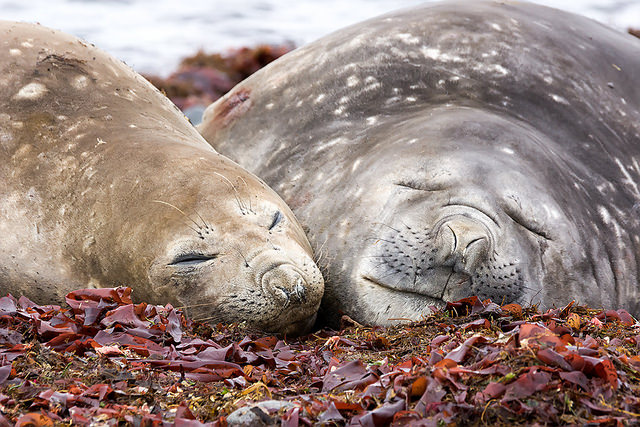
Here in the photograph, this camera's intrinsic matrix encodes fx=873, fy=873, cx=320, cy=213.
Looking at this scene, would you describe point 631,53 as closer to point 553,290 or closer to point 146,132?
point 553,290

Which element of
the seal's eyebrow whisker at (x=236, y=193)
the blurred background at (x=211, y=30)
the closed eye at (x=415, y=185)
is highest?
the closed eye at (x=415, y=185)

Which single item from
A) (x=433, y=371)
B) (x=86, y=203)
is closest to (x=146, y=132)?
(x=86, y=203)

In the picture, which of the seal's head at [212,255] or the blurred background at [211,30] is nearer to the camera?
the seal's head at [212,255]

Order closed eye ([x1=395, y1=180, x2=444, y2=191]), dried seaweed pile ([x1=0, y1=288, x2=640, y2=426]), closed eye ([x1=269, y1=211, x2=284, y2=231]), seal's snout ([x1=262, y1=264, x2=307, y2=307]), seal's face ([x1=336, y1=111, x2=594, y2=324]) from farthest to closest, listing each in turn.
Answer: closed eye ([x1=395, y1=180, x2=444, y2=191]), closed eye ([x1=269, y1=211, x2=284, y2=231]), seal's face ([x1=336, y1=111, x2=594, y2=324]), seal's snout ([x1=262, y1=264, x2=307, y2=307]), dried seaweed pile ([x1=0, y1=288, x2=640, y2=426])

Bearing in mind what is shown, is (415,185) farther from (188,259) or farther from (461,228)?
(188,259)

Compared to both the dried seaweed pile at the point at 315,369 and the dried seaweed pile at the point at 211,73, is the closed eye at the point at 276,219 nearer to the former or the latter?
the dried seaweed pile at the point at 315,369

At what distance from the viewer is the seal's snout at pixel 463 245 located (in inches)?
141

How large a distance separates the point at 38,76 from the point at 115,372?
208 centimetres

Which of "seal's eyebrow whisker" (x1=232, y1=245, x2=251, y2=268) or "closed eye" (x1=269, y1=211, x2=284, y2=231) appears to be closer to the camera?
"seal's eyebrow whisker" (x1=232, y1=245, x2=251, y2=268)

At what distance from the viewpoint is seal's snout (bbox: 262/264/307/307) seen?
3496 millimetres

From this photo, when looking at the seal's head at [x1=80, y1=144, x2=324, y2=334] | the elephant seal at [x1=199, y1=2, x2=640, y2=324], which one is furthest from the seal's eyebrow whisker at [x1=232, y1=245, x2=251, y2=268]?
the elephant seal at [x1=199, y1=2, x2=640, y2=324]

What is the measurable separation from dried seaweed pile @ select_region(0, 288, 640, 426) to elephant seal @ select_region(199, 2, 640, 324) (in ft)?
1.09

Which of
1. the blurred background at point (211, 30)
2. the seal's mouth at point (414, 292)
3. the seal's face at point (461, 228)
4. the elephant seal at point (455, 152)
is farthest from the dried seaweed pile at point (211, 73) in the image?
the seal's mouth at point (414, 292)

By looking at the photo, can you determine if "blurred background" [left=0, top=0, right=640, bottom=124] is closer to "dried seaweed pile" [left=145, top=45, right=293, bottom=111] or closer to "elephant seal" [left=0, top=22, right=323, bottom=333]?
"dried seaweed pile" [left=145, top=45, right=293, bottom=111]
